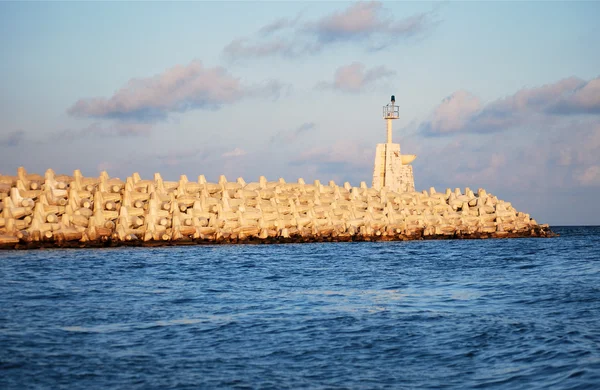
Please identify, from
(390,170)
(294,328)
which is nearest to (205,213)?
(390,170)

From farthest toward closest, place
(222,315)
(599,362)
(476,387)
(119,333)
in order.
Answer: (222,315)
(119,333)
(599,362)
(476,387)

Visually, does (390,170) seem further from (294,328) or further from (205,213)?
(294,328)

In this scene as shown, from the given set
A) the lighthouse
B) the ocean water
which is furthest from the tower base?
the ocean water

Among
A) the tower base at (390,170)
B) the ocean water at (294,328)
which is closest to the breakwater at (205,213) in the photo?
the tower base at (390,170)

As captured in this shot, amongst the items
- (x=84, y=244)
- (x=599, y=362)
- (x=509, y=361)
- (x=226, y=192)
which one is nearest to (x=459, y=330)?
(x=509, y=361)

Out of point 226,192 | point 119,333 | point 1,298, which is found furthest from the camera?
point 226,192

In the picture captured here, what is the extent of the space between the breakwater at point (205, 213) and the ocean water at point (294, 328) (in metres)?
9.68

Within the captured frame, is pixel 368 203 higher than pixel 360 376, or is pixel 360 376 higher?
pixel 368 203

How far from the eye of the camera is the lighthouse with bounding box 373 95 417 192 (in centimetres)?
4878

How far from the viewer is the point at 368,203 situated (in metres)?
40.2

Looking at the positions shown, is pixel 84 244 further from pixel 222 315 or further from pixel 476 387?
pixel 476 387

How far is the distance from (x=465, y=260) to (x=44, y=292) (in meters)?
15.0

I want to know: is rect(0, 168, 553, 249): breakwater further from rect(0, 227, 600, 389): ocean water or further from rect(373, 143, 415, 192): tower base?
rect(0, 227, 600, 389): ocean water

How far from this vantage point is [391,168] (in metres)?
48.9
